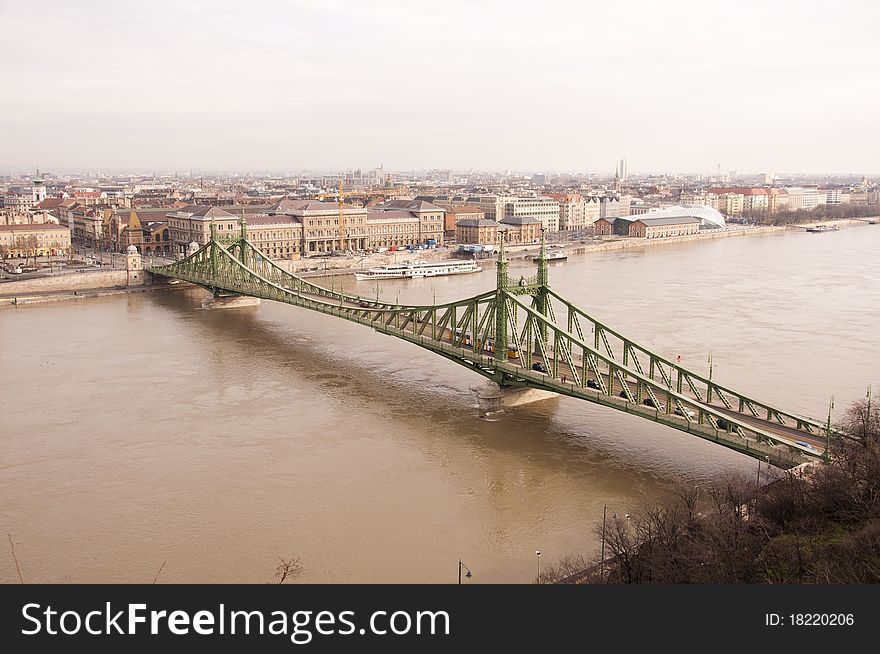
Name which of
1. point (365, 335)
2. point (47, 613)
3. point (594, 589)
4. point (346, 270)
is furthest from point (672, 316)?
point (47, 613)

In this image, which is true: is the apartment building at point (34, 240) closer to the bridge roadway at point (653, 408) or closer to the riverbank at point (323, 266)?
the riverbank at point (323, 266)

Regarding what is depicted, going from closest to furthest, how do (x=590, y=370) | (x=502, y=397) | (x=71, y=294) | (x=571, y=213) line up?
(x=590, y=370), (x=502, y=397), (x=71, y=294), (x=571, y=213)

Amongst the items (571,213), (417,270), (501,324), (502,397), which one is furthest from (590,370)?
(571,213)

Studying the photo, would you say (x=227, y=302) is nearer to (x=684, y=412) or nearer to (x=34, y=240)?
(x=34, y=240)

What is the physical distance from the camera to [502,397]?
1745 centimetres

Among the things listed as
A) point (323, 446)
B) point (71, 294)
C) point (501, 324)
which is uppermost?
point (501, 324)

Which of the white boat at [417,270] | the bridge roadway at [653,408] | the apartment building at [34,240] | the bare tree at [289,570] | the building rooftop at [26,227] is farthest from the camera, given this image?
the building rooftop at [26,227]

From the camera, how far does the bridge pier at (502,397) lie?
17391 mm

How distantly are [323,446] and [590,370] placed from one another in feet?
18.6

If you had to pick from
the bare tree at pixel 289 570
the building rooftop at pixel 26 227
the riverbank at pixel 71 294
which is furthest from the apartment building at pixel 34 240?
the bare tree at pixel 289 570

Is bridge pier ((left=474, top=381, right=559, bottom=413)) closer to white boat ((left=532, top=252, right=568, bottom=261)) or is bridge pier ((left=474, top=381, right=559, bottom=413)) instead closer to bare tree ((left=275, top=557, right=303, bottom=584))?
bare tree ((left=275, top=557, right=303, bottom=584))

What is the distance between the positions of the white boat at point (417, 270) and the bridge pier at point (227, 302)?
28.2ft

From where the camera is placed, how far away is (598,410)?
17.4m

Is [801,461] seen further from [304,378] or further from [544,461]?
[304,378]
